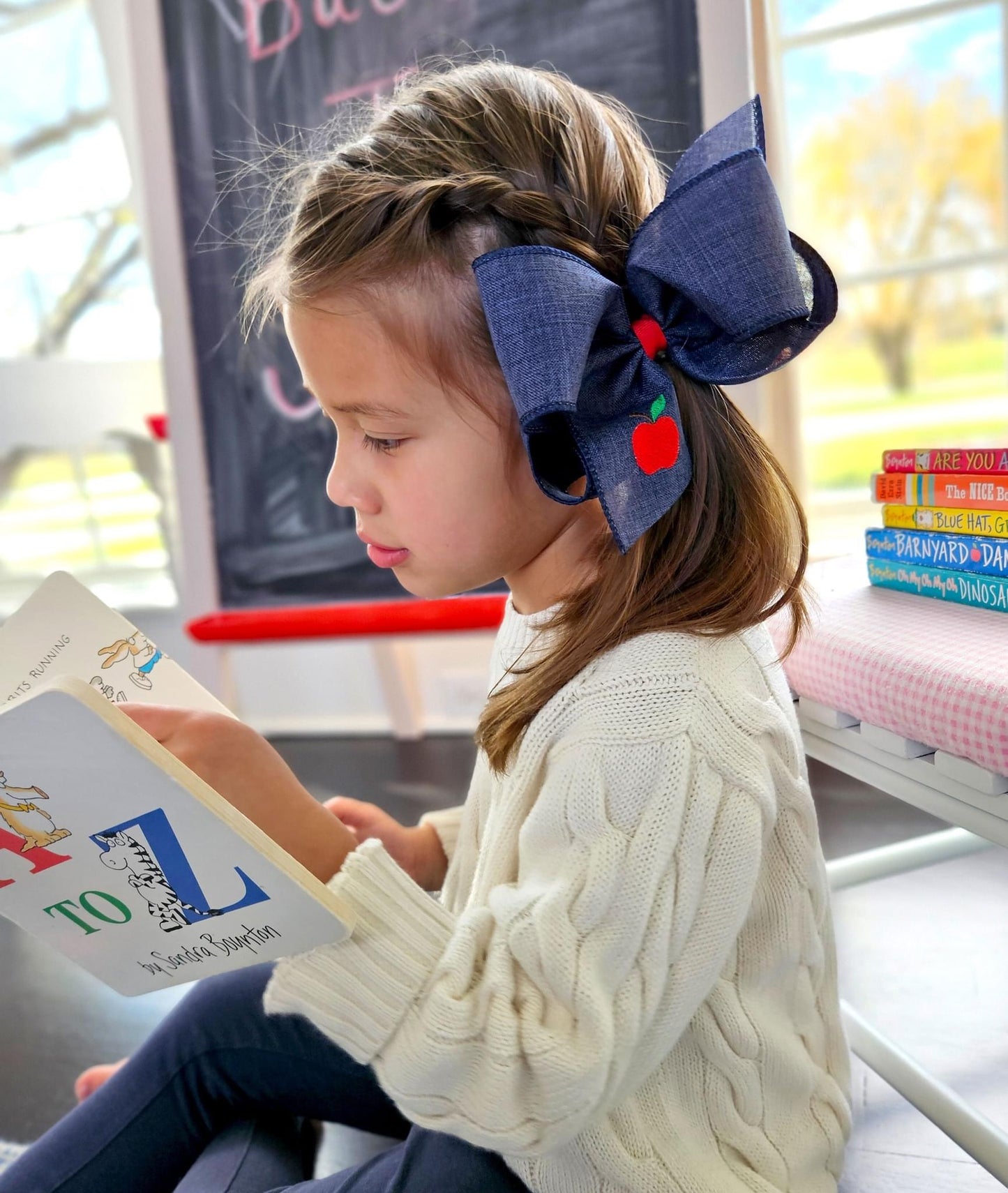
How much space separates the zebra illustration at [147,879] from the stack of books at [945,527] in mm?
589

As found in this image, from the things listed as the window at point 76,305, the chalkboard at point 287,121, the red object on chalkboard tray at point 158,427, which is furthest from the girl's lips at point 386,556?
the window at point 76,305

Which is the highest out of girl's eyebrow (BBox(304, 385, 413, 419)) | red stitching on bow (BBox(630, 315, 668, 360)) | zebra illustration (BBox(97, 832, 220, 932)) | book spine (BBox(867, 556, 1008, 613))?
red stitching on bow (BBox(630, 315, 668, 360))

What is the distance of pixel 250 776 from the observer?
0.62m

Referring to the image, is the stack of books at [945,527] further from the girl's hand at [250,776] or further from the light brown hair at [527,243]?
the girl's hand at [250,776]

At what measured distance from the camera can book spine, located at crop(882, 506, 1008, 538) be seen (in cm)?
83

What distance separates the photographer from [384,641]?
2.09 meters

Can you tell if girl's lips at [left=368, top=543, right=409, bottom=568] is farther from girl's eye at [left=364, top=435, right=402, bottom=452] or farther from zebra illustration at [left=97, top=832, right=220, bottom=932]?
zebra illustration at [left=97, top=832, right=220, bottom=932]

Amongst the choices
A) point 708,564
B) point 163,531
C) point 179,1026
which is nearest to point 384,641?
point 163,531

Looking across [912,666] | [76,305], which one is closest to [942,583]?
[912,666]

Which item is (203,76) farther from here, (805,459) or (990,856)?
(990,856)

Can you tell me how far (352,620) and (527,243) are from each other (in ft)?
4.00

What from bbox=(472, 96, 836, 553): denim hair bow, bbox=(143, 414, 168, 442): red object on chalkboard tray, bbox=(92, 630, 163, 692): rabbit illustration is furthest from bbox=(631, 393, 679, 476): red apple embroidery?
bbox=(143, 414, 168, 442): red object on chalkboard tray

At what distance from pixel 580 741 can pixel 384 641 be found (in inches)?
59.5

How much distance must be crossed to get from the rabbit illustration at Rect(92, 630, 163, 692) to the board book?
0.18m
